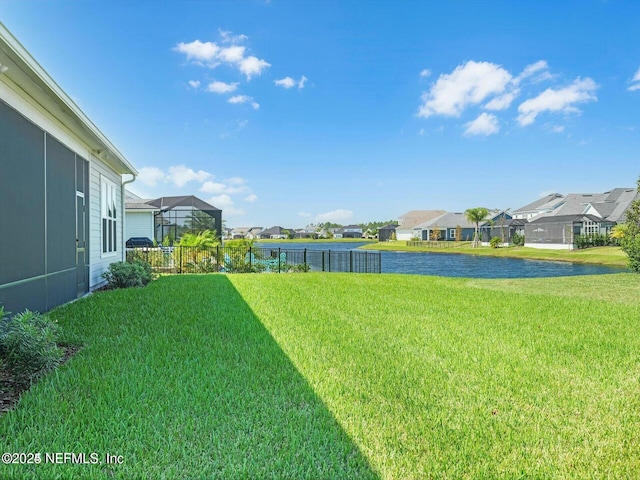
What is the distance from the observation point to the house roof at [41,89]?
3641mm

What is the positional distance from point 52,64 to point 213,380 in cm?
864

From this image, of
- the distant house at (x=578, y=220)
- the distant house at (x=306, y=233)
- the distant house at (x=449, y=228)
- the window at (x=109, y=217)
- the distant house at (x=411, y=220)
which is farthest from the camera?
the distant house at (x=306, y=233)

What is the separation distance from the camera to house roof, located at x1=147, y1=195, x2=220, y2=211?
88.4ft

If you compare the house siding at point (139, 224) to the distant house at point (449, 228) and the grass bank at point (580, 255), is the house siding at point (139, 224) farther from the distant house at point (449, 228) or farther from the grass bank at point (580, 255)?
the distant house at point (449, 228)

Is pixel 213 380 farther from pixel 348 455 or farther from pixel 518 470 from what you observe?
pixel 518 470

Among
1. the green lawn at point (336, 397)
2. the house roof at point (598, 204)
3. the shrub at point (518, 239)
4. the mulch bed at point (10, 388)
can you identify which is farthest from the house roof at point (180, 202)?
the house roof at point (598, 204)

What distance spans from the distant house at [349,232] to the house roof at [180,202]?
244 feet

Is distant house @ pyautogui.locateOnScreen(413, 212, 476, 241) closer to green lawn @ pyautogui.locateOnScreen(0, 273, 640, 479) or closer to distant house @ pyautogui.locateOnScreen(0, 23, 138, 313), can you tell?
green lawn @ pyautogui.locateOnScreen(0, 273, 640, 479)

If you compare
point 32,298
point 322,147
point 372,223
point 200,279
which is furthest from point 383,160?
point 372,223

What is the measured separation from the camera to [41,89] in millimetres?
4586

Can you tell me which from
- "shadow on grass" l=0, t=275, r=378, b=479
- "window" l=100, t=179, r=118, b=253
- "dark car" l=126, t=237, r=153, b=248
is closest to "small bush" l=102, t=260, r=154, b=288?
"window" l=100, t=179, r=118, b=253

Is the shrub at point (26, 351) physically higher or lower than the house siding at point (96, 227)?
lower

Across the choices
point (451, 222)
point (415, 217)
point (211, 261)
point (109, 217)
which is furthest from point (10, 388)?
point (415, 217)

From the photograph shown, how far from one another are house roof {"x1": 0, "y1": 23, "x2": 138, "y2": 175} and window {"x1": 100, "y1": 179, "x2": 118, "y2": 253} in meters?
1.82
